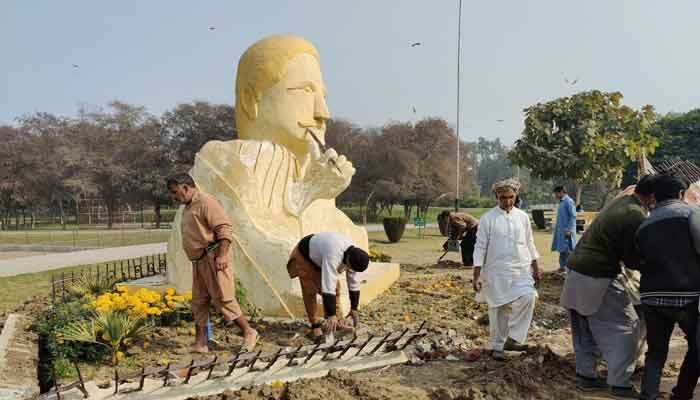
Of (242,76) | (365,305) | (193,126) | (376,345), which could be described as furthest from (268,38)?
(193,126)

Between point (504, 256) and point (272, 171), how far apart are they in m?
3.23

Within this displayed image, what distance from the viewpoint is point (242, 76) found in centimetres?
762

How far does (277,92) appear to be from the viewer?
753 cm

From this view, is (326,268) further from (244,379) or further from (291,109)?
(291,109)

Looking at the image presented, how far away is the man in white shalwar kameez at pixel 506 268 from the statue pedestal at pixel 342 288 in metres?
1.77

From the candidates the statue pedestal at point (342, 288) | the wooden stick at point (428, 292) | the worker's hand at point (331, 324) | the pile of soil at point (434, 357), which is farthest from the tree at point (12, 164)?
the worker's hand at point (331, 324)

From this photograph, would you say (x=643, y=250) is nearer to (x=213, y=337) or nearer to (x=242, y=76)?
(x=213, y=337)

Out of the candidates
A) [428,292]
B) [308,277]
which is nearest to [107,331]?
[308,277]

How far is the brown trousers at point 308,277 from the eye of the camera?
555 cm

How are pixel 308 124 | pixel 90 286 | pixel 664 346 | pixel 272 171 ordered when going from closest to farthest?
1. pixel 664 346
2. pixel 272 171
3. pixel 308 124
4. pixel 90 286

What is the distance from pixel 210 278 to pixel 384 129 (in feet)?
98.2

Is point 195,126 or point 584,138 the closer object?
point 584,138

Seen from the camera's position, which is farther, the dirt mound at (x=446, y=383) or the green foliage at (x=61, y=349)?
the green foliage at (x=61, y=349)

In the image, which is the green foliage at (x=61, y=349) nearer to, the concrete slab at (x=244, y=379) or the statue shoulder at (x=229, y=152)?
the concrete slab at (x=244, y=379)
